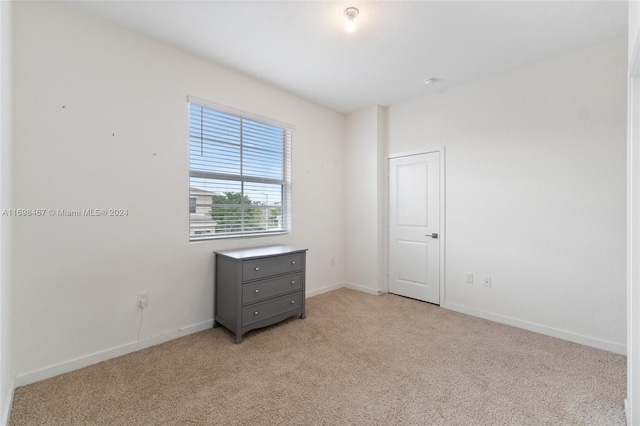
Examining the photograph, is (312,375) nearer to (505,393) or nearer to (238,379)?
(238,379)

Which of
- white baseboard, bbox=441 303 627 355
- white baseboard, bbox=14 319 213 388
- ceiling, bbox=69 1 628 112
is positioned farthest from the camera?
white baseboard, bbox=441 303 627 355

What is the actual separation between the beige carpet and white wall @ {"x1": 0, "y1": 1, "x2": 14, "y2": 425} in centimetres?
20

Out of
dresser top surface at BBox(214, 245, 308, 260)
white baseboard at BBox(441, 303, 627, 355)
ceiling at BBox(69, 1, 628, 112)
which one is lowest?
white baseboard at BBox(441, 303, 627, 355)

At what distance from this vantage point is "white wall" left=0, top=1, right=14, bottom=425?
1.56m

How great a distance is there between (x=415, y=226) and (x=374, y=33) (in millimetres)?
2388

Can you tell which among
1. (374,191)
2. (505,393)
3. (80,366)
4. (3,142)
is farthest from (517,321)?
(3,142)

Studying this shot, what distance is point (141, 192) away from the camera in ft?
8.14

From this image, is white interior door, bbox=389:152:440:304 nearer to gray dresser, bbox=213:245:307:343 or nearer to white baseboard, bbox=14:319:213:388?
gray dresser, bbox=213:245:307:343

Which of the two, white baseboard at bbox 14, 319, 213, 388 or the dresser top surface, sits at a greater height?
the dresser top surface

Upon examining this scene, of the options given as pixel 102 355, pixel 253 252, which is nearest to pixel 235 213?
pixel 253 252

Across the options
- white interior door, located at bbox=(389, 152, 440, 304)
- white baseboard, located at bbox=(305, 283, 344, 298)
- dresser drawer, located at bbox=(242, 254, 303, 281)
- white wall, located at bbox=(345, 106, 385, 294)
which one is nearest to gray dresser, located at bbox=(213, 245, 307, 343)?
dresser drawer, located at bbox=(242, 254, 303, 281)

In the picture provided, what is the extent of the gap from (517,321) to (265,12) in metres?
3.72

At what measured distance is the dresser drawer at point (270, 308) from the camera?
2.70 m

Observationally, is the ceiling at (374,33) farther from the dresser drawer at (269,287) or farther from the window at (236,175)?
the dresser drawer at (269,287)
